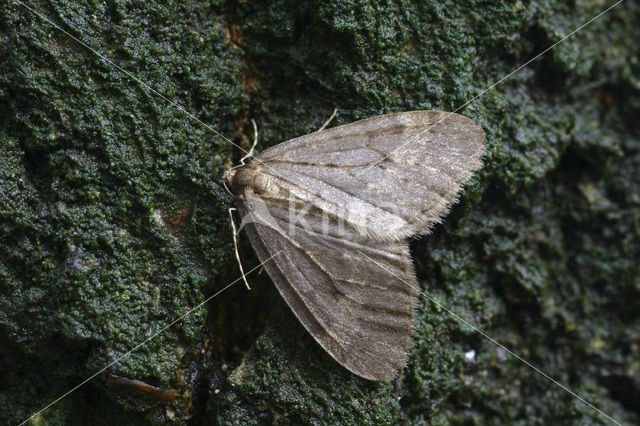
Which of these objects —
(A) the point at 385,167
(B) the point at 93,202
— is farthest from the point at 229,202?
(A) the point at 385,167

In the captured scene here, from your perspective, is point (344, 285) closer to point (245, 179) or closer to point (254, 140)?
point (245, 179)

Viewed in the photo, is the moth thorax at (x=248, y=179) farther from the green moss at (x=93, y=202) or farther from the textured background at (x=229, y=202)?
the green moss at (x=93, y=202)

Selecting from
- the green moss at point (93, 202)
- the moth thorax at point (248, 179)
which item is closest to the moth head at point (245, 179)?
the moth thorax at point (248, 179)

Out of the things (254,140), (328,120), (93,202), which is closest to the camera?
(93,202)

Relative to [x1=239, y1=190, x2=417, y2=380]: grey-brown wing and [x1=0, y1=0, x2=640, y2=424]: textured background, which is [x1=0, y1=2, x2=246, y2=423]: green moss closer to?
[x1=0, y1=0, x2=640, y2=424]: textured background

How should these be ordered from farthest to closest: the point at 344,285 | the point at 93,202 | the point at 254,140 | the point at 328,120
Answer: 1. the point at 254,140
2. the point at 328,120
3. the point at 344,285
4. the point at 93,202

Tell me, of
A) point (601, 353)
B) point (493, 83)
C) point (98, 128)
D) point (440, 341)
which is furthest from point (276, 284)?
point (601, 353)
